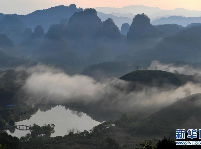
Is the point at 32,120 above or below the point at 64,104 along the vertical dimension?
below

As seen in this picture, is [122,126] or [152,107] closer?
[122,126]

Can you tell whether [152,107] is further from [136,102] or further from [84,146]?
[84,146]

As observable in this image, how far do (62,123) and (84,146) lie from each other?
155 ft

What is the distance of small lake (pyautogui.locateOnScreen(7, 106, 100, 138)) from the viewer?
137m

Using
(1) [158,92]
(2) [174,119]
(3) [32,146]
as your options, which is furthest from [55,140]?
(1) [158,92]

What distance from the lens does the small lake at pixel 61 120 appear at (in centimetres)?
13738

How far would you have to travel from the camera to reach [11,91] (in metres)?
194

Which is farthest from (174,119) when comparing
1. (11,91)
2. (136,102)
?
(11,91)

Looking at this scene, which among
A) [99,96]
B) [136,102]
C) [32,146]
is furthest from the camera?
[99,96]

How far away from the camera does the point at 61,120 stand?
157750mm

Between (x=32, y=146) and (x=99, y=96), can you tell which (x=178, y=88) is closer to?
(x=99, y=96)

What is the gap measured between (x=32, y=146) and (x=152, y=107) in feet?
233

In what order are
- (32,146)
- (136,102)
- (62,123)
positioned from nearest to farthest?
(32,146), (62,123), (136,102)

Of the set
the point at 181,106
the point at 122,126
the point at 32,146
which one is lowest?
the point at 32,146
